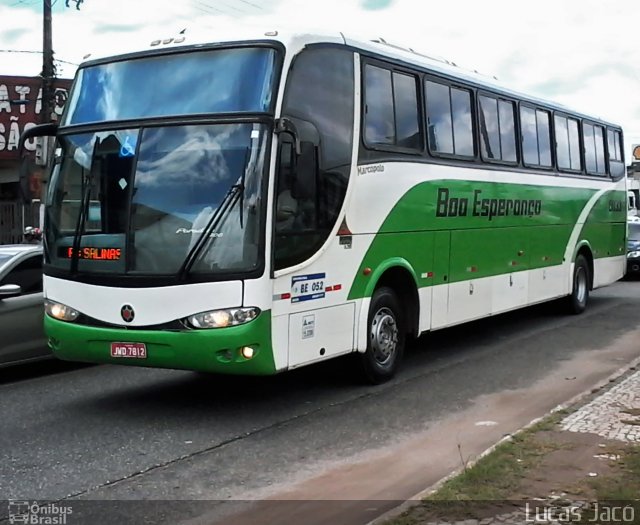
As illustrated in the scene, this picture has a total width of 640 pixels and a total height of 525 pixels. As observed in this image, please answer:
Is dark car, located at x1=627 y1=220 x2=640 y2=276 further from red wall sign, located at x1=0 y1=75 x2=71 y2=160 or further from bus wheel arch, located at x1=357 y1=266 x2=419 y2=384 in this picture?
red wall sign, located at x1=0 y1=75 x2=71 y2=160

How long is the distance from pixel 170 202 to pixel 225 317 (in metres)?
1.10

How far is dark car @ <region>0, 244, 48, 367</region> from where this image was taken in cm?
896

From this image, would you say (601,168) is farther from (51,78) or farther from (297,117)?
(51,78)

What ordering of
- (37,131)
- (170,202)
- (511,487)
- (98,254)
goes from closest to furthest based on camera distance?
Answer: (511,487), (170,202), (98,254), (37,131)

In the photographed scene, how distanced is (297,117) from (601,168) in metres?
10.1

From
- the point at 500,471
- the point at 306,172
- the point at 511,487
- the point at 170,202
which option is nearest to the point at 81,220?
the point at 170,202

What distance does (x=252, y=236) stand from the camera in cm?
689

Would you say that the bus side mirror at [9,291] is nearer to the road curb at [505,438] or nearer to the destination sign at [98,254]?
the destination sign at [98,254]

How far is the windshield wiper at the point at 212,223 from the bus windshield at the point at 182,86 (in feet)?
2.35


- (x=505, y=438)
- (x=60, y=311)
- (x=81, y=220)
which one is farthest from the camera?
(x=60, y=311)

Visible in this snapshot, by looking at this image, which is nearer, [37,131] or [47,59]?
[37,131]

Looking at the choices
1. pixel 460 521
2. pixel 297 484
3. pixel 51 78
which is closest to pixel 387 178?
pixel 297 484

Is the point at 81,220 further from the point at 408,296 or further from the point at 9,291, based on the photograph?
the point at 408,296

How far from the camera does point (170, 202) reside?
7051 mm
